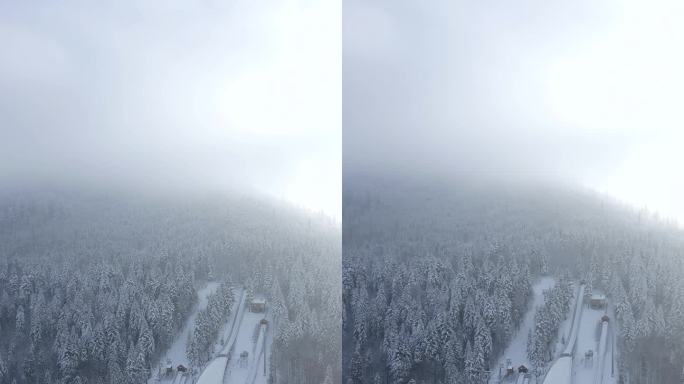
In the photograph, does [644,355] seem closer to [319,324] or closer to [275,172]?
[319,324]

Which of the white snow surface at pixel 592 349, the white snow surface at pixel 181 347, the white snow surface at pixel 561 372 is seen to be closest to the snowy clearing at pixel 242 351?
the white snow surface at pixel 181 347

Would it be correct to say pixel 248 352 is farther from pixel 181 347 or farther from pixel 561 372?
pixel 561 372

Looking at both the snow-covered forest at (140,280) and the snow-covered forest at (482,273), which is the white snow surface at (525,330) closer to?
the snow-covered forest at (482,273)

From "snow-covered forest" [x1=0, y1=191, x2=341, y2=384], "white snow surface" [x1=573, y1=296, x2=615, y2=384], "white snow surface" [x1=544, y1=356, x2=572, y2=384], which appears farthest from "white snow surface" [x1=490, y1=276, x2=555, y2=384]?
"snow-covered forest" [x1=0, y1=191, x2=341, y2=384]

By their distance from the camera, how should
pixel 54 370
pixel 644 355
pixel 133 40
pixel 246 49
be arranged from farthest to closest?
pixel 246 49
pixel 133 40
pixel 54 370
pixel 644 355

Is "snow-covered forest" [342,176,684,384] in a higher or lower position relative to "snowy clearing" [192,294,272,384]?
higher

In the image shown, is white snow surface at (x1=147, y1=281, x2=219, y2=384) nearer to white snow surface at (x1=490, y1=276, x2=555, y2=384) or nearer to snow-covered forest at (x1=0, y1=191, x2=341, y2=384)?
snow-covered forest at (x1=0, y1=191, x2=341, y2=384)

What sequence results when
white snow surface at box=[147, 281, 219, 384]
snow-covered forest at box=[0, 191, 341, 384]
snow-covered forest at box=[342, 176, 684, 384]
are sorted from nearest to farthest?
snow-covered forest at box=[342, 176, 684, 384] → snow-covered forest at box=[0, 191, 341, 384] → white snow surface at box=[147, 281, 219, 384]

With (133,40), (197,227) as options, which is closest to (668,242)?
(197,227)
